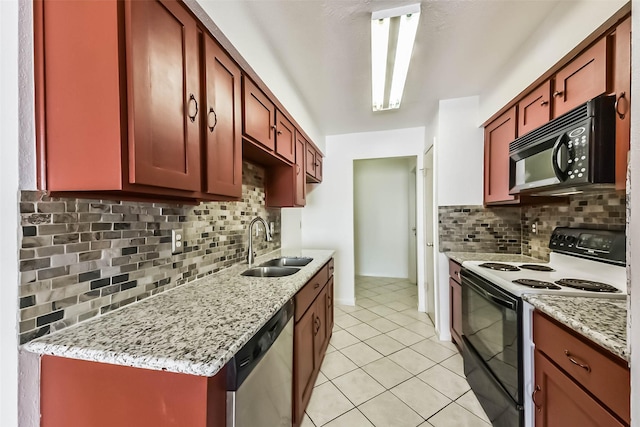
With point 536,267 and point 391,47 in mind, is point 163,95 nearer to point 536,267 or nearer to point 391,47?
point 391,47

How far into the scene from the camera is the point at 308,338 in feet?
5.48

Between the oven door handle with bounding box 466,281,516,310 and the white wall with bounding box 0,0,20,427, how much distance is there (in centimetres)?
198

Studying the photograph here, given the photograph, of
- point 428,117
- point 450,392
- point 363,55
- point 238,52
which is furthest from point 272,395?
point 428,117

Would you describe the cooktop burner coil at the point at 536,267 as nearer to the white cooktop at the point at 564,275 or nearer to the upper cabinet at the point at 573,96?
the white cooktop at the point at 564,275

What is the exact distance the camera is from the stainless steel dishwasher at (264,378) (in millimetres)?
767

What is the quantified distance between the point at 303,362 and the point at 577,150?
1810 millimetres

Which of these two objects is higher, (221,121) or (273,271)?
(221,121)

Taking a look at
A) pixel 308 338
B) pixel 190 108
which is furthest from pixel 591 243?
pixel 190 108

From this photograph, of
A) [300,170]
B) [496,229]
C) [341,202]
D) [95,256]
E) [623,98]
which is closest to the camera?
[95,256]

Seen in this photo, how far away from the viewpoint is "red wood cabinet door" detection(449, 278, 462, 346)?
2180mm

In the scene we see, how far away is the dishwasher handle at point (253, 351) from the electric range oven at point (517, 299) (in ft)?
3.89

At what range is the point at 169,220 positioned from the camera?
1328 mm

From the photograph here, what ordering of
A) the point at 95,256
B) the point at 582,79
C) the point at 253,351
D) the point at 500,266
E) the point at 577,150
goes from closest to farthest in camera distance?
the point at 253,351, the point at 95,256, the point at 577,150, the point at 582,79, the point at 500,266

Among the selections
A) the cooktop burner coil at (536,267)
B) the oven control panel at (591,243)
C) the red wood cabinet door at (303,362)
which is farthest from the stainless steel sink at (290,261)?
the oven control panel at (591,243)
